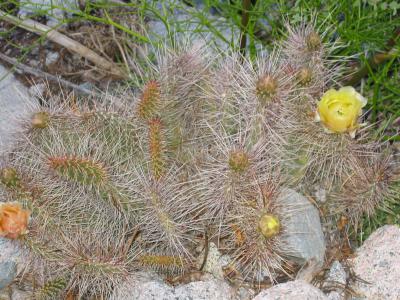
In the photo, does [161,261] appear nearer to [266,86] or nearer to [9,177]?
[9,177]

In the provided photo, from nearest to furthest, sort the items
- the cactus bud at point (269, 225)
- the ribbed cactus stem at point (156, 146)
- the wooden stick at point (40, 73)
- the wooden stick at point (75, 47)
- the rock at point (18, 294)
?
the cactus bud at point (269, 225), the ribbed cactus stem at point (156, 146), the rock at point (18, 294), the wooden stick at point (40, 73), the wooden stick at point (75, 47)

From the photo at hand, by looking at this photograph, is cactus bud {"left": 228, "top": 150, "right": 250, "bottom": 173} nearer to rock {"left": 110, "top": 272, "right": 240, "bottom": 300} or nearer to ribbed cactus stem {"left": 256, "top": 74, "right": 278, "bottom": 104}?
ribbed cactus stem {"left": 256, "top": 74, "right": 278, "bottom": 104}

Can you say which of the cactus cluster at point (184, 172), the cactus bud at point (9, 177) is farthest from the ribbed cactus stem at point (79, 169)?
the cactus bud at point (9, 177)

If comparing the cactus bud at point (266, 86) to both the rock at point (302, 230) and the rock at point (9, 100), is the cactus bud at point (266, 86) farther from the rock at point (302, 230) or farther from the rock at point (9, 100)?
the rock at point (9, 100)

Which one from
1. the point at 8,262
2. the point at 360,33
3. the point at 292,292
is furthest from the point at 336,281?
the point at 8,262

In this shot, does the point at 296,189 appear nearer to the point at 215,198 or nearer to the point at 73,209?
the point at 215,198

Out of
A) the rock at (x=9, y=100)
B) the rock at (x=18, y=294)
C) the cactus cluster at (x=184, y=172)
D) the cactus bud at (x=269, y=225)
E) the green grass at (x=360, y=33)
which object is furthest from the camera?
the rock at (x=9, y=100)
